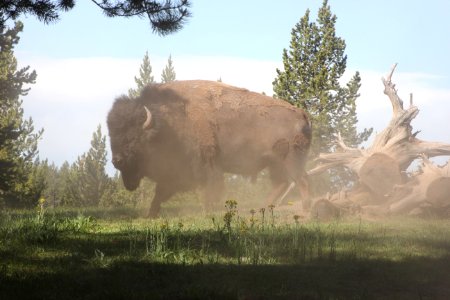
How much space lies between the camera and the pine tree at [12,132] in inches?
799

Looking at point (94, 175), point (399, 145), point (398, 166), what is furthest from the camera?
point (94, 175)

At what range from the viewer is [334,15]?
921 inches

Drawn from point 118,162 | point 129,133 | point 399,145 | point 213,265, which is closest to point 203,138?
point 129,133

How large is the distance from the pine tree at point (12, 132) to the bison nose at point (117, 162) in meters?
7.43

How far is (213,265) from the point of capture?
6285 mm

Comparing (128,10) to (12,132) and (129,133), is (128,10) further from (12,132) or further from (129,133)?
(12,132)

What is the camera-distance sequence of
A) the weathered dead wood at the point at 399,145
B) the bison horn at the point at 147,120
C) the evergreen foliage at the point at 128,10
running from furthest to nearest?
1. the weathered dead wood at the point at 399,145
2. the bison horn at the point at 147,120
3. the evergreen foliage at the point at 128,10

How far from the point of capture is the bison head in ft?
46.6

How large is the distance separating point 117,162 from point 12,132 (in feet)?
26.3

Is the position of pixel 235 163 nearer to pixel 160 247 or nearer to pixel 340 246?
pixel 340 246

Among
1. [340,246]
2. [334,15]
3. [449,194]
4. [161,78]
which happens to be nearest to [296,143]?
[449,194]

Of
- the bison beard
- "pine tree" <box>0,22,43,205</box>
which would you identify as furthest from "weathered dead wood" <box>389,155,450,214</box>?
"pine tree" <box>0,22,43,205</box>

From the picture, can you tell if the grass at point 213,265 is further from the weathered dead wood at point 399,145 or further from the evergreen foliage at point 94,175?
the evergreen foliage at point 94,175

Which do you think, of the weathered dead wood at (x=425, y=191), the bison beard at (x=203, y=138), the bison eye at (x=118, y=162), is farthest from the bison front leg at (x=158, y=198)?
the weathered dead wood at (x=425, y=191)
